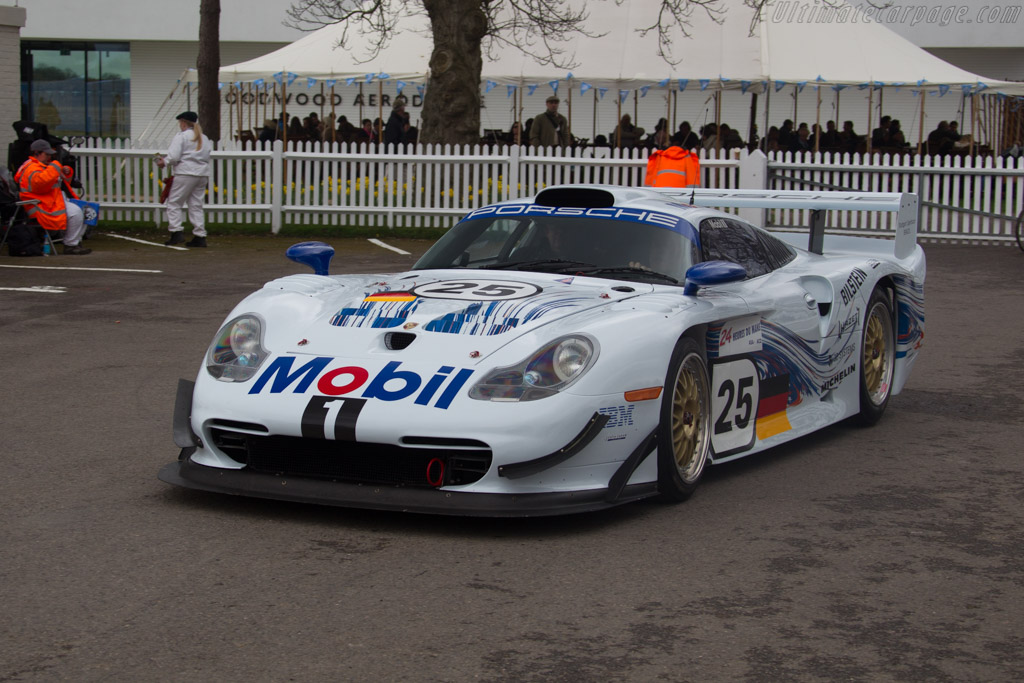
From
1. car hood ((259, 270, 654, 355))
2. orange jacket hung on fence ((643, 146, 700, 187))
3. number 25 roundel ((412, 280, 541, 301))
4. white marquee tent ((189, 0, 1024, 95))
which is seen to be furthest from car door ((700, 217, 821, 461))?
white marquee tent ((189, 0, 1024, 95))

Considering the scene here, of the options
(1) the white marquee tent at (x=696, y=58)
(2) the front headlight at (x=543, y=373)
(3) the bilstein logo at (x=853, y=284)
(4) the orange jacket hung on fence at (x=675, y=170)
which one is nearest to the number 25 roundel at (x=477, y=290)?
(2) the front headlight at (x=543, y=373)

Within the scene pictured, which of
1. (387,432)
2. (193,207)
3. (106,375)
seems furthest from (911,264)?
(193,207)

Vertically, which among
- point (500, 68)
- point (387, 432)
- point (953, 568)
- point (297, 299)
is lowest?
point (953, 568)

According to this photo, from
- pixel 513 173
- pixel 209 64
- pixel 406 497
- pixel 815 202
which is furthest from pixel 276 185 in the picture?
pixel 406 497

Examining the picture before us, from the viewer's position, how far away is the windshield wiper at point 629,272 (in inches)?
233

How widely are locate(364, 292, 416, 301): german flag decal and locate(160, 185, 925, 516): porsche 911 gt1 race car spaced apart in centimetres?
1

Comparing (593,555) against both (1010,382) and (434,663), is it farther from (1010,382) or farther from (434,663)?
(1010,382)

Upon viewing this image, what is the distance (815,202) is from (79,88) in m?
36.6

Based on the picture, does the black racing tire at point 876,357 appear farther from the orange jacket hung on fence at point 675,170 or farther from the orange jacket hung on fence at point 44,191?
the orange jacket hung on fence at point 44,191

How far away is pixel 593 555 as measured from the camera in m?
4.47

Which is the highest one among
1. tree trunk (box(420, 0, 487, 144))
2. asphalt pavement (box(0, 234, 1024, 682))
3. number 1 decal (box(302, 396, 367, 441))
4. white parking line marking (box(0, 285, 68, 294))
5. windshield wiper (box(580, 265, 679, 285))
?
tree trunk (box(420, 0, 487, 144))

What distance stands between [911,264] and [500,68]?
16.6 meters

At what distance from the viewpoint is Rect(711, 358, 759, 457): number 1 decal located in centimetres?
557

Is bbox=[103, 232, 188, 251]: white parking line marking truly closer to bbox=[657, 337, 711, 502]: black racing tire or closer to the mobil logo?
the mobil logo
